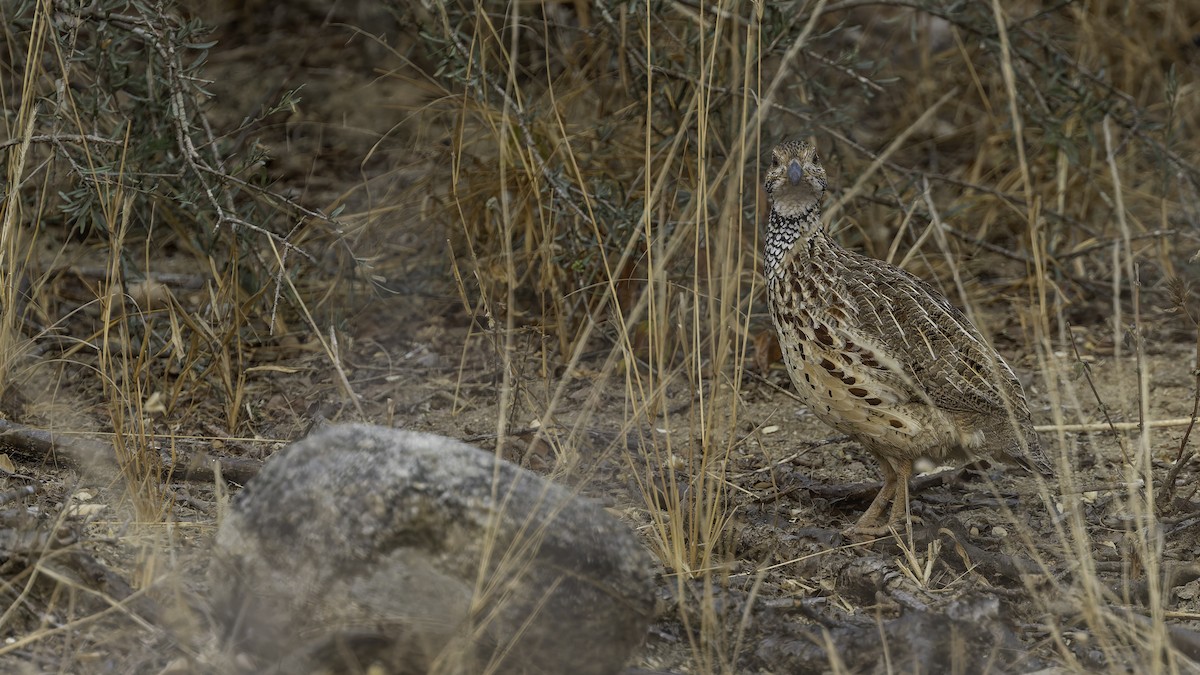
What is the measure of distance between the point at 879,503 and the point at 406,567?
197cm

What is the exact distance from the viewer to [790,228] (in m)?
4.31

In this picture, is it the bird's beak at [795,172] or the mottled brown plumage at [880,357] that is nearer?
the mottled brown plumage at [880,357]

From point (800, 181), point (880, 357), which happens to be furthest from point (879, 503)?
point (800, 181)

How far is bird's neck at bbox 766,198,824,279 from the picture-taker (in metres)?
4.29

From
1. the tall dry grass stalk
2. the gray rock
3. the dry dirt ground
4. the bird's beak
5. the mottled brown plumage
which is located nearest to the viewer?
the gray rock

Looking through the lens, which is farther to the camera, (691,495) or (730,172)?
(730,172)

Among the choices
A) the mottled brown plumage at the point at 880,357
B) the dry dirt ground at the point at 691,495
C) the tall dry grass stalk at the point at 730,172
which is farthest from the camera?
the tall dry grass stalk at the point at 730,172

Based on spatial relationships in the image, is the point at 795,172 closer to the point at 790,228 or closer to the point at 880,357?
the point at 790,228

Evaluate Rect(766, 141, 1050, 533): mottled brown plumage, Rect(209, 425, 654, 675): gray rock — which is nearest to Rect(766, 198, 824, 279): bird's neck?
Rect(766, 141, 1050, 533): mottled brown plumage

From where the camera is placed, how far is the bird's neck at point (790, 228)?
14.1ft

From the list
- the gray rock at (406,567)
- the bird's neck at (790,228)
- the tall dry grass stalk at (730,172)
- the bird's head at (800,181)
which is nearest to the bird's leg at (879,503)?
the tall dry grass stalk at (730,172)

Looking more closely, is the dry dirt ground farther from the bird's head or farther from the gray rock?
the bird's head

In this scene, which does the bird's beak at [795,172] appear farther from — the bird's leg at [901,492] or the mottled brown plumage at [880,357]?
the bird's leg at [901,492]

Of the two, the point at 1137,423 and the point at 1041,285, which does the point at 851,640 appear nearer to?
the point at 1041,285
